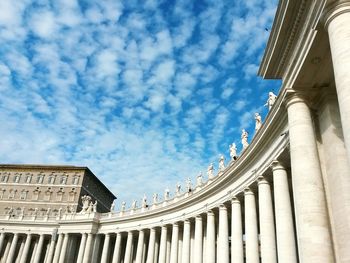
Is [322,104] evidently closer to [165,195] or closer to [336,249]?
[336,249]

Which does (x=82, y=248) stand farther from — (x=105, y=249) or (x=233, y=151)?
(x=233, y=151)

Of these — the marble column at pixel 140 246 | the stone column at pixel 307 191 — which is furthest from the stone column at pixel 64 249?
the stone column at pixel 307 191

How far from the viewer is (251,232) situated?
3541 centimetres

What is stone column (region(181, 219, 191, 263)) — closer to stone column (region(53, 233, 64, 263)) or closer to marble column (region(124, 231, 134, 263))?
marble column (region(124, 231, 134, 263))

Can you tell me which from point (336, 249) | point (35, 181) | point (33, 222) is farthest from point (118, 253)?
point (336, 249)

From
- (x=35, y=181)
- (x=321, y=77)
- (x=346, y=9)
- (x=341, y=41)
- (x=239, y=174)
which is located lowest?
(x=341, y=41)

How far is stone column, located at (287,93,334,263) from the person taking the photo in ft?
55.6

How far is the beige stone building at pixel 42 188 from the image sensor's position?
97562mm

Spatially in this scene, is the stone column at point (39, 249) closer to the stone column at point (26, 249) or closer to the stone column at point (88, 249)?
the stone column at point (26, 249)

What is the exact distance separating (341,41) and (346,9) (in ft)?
4.85

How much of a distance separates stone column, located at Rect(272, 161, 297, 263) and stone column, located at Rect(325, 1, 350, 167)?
1573cm

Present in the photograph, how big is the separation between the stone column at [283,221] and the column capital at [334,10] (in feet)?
52.9

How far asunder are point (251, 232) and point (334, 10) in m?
26.1

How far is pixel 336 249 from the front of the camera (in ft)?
58.0
